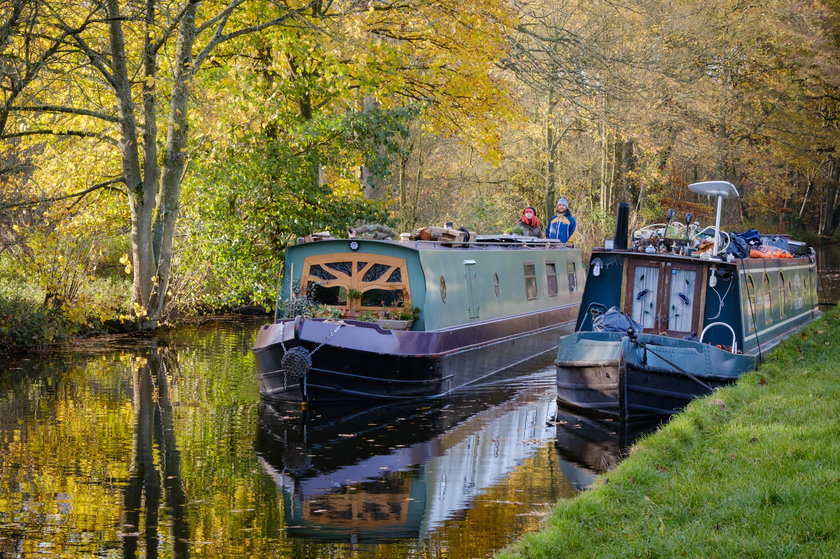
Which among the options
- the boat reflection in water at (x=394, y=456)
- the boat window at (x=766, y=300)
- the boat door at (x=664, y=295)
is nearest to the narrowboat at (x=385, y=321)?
the boat reflection in water at (x=394, y=456)

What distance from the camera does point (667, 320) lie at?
1389cm

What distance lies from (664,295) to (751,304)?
4.27 feet

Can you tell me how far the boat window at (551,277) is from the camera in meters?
20.3

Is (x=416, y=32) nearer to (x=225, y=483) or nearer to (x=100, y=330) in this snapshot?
(x=100, y=330)

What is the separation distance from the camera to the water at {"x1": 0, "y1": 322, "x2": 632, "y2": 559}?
771cm

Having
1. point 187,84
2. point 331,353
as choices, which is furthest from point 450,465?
point 187,84

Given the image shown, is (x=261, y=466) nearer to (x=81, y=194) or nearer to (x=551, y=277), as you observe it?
(x=81, y=194)

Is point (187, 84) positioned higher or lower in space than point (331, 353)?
higher

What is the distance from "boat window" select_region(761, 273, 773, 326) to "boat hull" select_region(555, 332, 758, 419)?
9.32ft

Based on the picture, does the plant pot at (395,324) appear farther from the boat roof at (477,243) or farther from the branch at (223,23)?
the branch at (223,23)

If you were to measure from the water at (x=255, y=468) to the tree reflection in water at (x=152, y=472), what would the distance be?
3cm

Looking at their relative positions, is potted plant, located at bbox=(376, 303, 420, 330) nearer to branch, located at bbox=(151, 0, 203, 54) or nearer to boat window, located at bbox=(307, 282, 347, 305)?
boat window, located at bbox=(307, 282, 347, 305)

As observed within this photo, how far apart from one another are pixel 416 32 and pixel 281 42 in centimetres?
277

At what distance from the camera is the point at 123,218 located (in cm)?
2100
